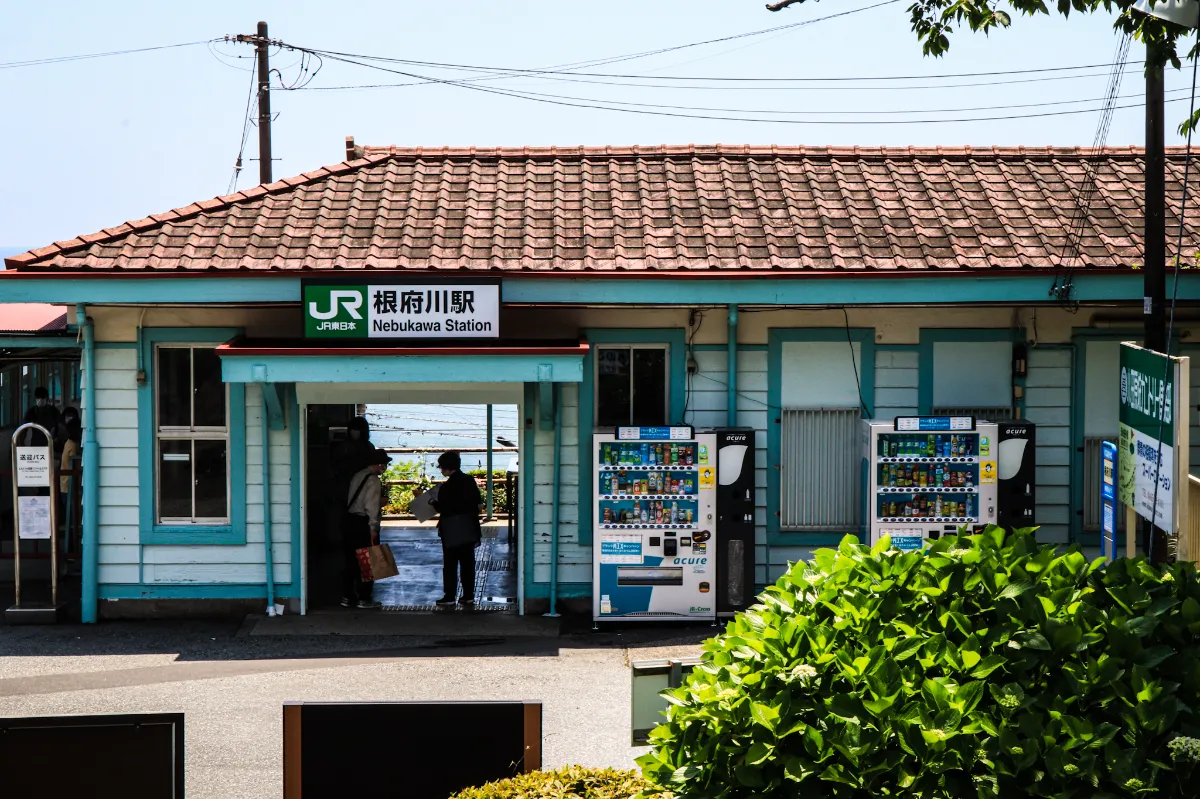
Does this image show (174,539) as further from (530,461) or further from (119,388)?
(530,461)

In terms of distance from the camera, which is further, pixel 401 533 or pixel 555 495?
pixel 401 533

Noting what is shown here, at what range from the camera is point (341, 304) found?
13031 mm

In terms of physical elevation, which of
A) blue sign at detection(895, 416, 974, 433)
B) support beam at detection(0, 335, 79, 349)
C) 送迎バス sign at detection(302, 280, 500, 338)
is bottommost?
blue sign at detection(895, 416, 974, 433)

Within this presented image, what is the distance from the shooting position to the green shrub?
18.8 feet

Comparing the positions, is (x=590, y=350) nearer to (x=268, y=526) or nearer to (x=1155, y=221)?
(x=268, y=526)

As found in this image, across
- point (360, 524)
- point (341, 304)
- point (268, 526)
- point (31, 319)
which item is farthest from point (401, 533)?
point (341, 304)

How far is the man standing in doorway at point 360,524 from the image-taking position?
1430cm

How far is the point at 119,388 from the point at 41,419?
481cm

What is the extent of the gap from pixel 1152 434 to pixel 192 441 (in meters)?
9.08

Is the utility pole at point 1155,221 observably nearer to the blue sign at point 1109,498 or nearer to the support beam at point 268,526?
the blue sign at point 1109,498

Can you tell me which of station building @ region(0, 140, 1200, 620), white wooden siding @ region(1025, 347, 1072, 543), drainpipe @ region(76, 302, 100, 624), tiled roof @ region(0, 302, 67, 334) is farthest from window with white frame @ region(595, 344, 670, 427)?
tiled roof @ region(0, 302, 67, 334)

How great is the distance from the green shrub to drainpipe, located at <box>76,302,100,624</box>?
28.9 feet

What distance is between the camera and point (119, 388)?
13586 mm

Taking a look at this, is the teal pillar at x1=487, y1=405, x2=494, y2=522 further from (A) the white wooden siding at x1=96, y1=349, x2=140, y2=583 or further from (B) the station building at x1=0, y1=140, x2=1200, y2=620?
(A) the white wooden siding at x1=96, y1=349, x2=140, y2=583
